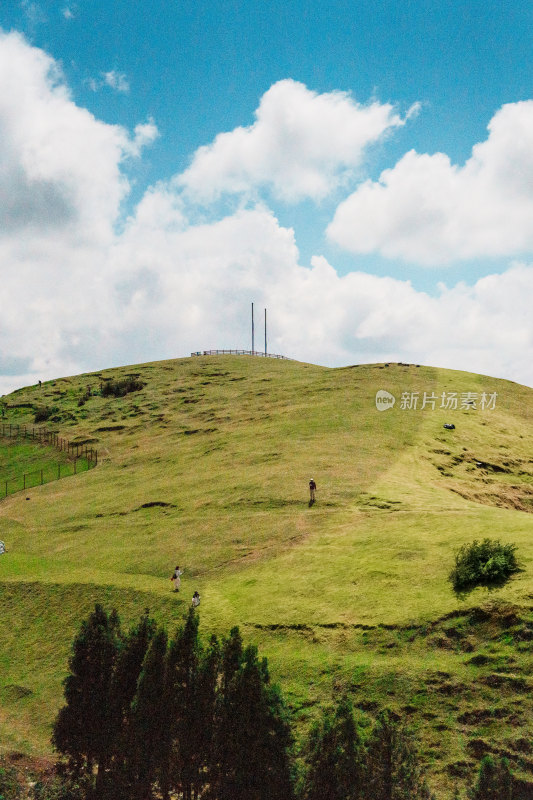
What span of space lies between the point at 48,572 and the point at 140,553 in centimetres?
652

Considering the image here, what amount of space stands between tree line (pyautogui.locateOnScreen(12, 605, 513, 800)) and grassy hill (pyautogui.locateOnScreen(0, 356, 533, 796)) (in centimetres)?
272

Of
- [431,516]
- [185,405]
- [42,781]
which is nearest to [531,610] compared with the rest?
[431,516]

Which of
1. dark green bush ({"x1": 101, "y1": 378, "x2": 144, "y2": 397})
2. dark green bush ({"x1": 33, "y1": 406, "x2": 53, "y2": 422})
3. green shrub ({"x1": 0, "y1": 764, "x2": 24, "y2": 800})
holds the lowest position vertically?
green shrub ({"x1": 0, "y1": 764, "x2": 24, "y2": 800})

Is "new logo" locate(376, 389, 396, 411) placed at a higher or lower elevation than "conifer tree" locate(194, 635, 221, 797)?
higher

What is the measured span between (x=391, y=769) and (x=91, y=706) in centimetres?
1221

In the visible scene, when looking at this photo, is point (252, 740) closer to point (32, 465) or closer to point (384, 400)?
point (384, 400)

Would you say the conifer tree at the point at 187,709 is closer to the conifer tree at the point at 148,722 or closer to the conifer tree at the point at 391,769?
the conifer tree at the point at 148,722

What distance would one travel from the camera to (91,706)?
2486cm

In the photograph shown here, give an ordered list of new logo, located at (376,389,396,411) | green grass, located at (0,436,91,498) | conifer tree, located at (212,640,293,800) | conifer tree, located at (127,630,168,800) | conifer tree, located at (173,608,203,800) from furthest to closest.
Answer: green grass, located at (0,436,91,498)
new logo, located at (376,389,396,411)
conifer tree, located at (127,630,168,800)
conifer tree, located at (173,608,203,800)
conifer tree, located at (212,640,293,800)

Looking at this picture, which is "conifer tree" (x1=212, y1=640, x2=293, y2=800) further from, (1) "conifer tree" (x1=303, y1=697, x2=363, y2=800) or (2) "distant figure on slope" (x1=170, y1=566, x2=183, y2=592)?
(2) "distant figure on slope" (x1=170, y1=566, x2=183, y2=592)

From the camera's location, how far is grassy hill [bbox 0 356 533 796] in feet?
79.4

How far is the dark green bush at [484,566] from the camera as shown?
91.7 feet

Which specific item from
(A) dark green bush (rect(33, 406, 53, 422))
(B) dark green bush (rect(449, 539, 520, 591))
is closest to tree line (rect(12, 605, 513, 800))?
(B) dark green bush (rect(449, 539, 520, 591))

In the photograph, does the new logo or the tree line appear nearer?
the tree line
